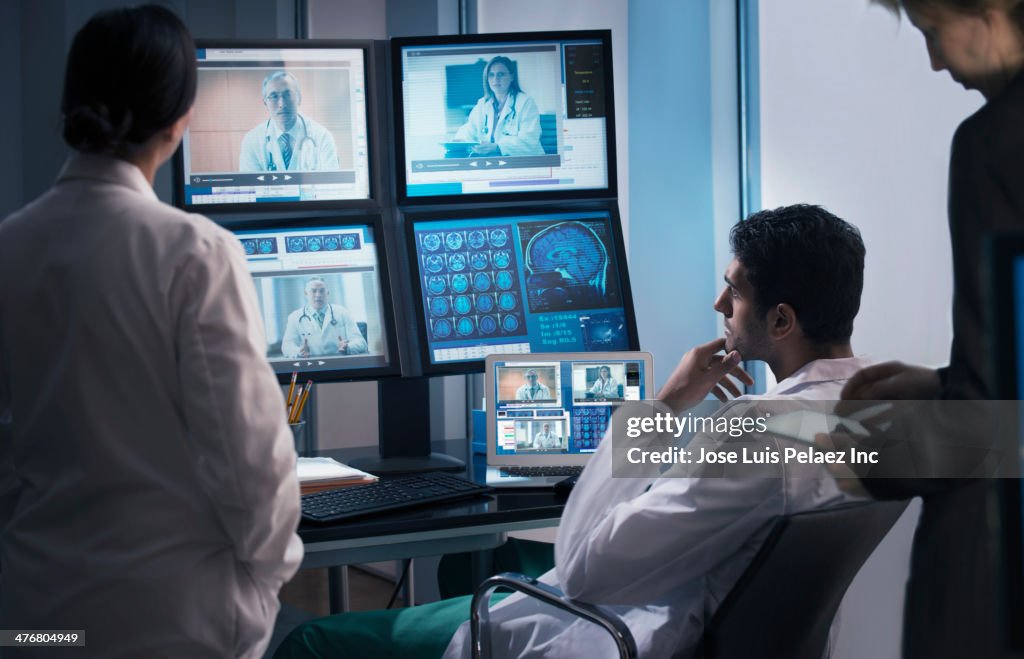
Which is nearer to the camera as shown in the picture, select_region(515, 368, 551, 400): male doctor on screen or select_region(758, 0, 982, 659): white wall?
select_region(758, 0, 982, 659): white wall

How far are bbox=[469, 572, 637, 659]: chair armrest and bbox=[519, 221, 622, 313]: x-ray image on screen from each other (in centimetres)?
83

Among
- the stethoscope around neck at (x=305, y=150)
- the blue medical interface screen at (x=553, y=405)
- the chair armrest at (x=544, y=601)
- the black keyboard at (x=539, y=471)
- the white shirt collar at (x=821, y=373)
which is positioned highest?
the stethoscope around neck at (x=305, y=150)

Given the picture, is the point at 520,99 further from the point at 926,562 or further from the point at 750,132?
the point at 926,562

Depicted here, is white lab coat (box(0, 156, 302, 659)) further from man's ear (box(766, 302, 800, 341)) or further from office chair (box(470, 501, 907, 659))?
man's ear (box(766, 302, 800, 341))

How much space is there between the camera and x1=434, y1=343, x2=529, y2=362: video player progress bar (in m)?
2.25

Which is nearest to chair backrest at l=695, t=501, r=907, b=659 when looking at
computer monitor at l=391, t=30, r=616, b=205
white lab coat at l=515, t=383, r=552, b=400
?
white lab coat at l=515, t=383, r=552, b=400

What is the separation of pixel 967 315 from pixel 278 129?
1597 millimetres

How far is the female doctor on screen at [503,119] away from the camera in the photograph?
7.65ft

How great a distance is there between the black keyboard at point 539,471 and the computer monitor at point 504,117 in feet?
2.19

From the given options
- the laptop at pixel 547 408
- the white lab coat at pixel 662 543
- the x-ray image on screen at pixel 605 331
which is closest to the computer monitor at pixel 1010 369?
the white lab coat at pixel 662 543

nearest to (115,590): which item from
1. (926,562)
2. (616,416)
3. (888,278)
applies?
(616,416)

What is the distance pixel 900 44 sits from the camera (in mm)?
1802

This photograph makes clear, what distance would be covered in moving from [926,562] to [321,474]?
3.77 ft

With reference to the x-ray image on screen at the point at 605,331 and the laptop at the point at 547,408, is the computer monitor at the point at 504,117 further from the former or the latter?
the laptop at the point at 547,408
